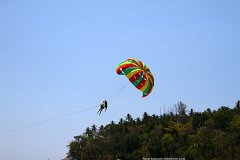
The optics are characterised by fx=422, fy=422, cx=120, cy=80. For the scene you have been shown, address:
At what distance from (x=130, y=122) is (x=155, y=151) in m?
22.3

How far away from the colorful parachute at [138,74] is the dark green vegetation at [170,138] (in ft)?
133

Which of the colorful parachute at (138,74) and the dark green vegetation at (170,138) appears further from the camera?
the dark green vegetation at (170,138)

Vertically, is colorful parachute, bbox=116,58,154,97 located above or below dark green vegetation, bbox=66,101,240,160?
below

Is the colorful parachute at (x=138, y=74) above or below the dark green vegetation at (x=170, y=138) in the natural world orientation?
below

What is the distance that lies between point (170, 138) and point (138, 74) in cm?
5552

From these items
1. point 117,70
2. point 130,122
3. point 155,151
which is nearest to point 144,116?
point 130,122

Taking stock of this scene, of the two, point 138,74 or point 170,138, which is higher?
point 170,138

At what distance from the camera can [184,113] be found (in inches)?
4695

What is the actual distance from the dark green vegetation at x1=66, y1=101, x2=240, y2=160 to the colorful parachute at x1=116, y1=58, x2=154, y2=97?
40622mm

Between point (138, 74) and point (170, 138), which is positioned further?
point (170, 138)

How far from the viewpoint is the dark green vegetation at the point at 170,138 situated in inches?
3132

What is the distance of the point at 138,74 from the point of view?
3969cm

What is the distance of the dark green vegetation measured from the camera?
7956 cm

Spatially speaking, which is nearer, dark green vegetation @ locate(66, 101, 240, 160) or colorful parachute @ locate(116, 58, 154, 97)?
colorful parachute @ locate(116, 58, 154, 97)
